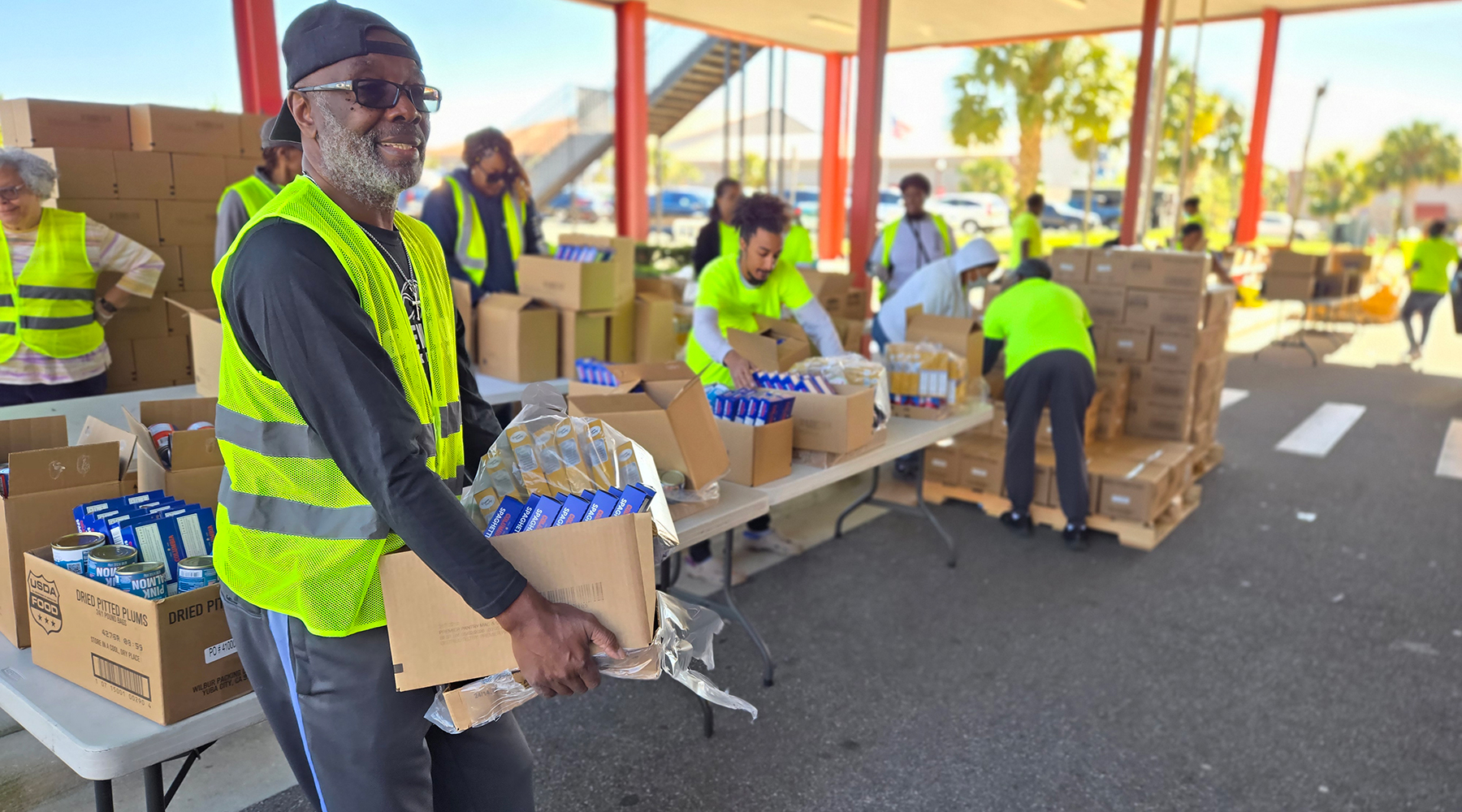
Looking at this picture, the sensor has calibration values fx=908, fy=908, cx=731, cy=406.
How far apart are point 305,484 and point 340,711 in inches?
13.2

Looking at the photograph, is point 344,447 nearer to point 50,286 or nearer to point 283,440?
point 283,440

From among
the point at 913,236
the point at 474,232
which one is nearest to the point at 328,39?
the point at 474,232

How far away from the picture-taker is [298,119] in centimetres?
132

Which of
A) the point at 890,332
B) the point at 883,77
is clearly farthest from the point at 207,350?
the point at 883,77

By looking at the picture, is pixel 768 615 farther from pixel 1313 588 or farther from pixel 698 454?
pixel 1313 588

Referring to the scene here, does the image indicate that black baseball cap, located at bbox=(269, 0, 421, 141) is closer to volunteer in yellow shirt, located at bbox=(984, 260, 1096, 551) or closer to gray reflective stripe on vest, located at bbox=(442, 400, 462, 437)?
gray reflective stripe on vest, located at bbox=(442, 400, 462, 437)

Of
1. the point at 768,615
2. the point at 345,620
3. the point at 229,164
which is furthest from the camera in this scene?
the point at 229,164

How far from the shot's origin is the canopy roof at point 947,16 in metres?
10.8

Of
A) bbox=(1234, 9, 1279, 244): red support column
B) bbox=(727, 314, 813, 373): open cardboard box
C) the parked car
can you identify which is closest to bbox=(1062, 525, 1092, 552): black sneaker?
bbox=(727, 314, 813, 373): open cardboard box

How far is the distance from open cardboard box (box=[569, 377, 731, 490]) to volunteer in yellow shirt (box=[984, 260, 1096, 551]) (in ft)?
7.94

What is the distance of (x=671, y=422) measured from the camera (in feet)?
7.89

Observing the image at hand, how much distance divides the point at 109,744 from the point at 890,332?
3.98 meters

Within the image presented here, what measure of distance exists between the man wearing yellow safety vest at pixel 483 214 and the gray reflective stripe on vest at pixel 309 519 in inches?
114

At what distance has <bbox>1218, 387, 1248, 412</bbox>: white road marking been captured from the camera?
26.2ft
